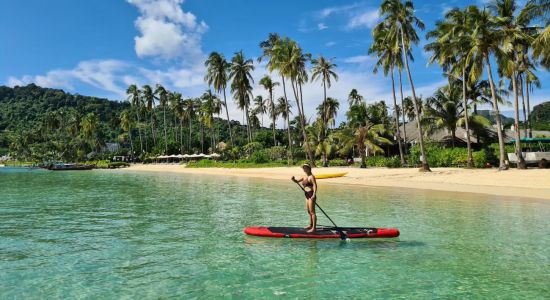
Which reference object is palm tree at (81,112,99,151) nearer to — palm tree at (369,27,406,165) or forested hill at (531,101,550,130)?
palm tree at (369,27,406,165)

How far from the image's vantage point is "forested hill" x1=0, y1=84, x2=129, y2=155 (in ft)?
387

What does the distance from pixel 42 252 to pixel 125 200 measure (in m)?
12.6

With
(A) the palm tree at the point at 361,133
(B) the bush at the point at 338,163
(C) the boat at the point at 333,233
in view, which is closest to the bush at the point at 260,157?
(B) the bush at the point at 338,163

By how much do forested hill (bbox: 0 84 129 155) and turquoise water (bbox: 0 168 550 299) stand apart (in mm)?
101262

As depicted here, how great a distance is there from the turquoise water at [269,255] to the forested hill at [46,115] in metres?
101

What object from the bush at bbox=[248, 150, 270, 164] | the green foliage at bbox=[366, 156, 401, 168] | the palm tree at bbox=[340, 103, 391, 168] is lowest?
the green foliage at bbox=[366, 156, 401, 168]

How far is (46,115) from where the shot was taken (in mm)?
122688

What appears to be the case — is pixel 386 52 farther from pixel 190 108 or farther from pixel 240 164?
pixel 190 108

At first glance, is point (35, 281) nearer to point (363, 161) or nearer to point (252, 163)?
point (363, 161)

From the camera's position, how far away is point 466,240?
1138 cm

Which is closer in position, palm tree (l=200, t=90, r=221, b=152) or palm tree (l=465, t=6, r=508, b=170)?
palm tree (l=465, t=6, r=508, b=170)

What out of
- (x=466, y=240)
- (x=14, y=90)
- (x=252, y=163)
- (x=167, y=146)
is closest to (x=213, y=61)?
(x=252, y=163)

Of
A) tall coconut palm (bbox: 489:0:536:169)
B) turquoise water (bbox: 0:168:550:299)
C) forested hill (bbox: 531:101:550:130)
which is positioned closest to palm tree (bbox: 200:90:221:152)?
tall coconut palm (bbox: 489:0:536:169)

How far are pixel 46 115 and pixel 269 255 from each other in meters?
133
